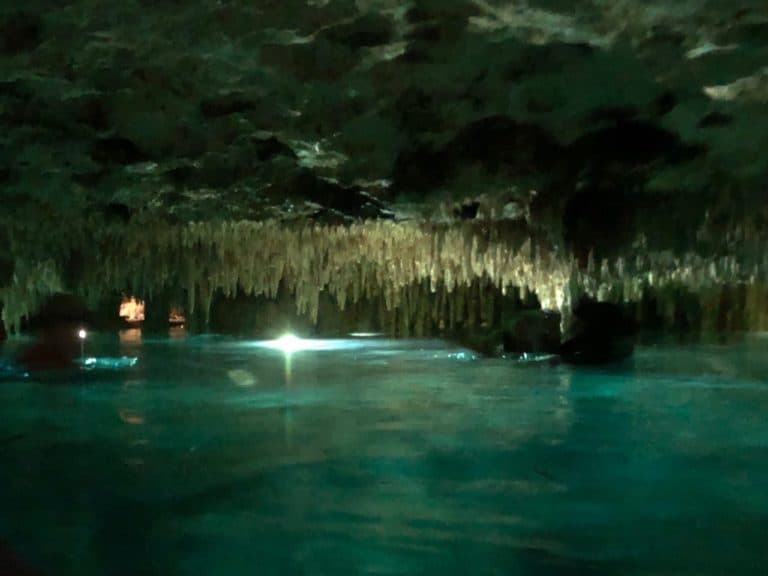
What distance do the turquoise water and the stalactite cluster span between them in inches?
78.1

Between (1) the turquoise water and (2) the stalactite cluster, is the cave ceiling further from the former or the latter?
(1) the turquoise water

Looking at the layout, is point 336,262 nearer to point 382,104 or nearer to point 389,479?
point 389,479

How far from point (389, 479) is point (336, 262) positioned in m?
8.02

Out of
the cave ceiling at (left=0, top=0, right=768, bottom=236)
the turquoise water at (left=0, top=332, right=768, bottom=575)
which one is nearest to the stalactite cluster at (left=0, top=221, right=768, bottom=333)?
the cave ceiling at (left=0, top=0, right=768, bottom=236)

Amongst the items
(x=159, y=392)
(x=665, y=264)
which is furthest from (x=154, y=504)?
(x=665, y=264)

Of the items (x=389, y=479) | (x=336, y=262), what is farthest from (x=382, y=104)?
(x=336, y=262)

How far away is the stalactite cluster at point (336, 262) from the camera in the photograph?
13555 mm

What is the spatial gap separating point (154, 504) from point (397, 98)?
3706 mm

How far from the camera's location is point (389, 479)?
819cm

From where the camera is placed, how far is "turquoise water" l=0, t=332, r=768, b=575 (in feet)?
19.3

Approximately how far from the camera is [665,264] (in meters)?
15.1

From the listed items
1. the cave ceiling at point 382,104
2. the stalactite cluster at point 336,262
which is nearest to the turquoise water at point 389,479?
the stalactite cluster at point 336,262

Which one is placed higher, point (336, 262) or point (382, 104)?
point (382, 104)

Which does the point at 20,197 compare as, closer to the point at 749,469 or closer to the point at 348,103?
the point at 348,103
